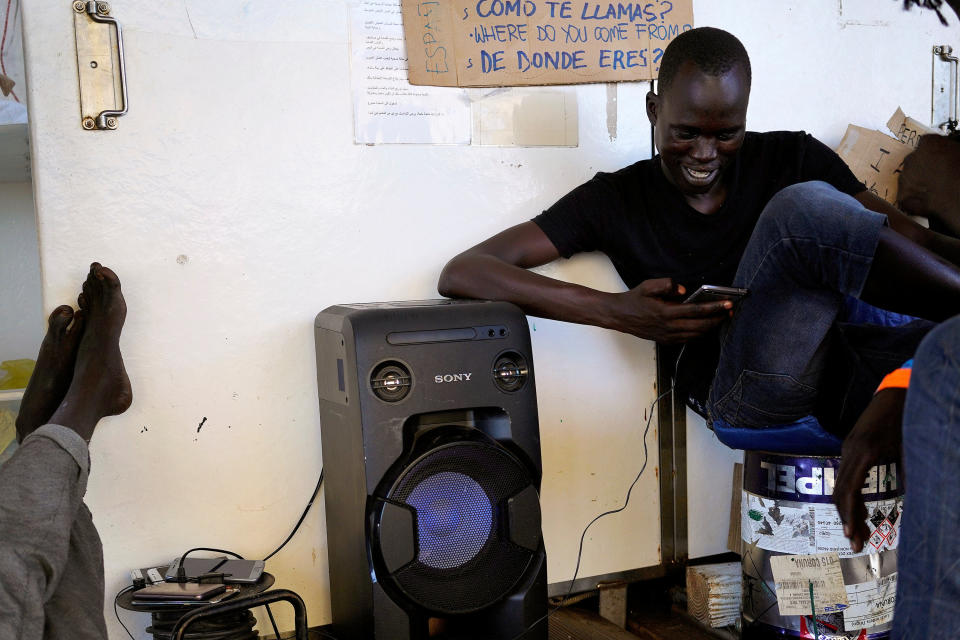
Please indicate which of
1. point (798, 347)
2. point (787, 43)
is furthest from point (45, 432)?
point (787, 43)

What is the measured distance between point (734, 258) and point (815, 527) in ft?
1.81

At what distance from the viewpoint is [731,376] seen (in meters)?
1.42

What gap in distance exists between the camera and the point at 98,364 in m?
1.43

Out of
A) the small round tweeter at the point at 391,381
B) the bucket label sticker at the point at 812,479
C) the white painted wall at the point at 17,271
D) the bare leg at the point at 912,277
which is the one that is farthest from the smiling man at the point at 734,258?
the white painted wall at the point at 17,271

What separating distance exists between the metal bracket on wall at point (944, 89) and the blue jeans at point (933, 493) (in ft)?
5.67

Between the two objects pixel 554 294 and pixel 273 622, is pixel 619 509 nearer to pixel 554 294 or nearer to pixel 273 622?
pixel 554 294

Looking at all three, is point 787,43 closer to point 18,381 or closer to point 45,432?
point 45,432

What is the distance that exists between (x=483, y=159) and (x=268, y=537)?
873 millimetres

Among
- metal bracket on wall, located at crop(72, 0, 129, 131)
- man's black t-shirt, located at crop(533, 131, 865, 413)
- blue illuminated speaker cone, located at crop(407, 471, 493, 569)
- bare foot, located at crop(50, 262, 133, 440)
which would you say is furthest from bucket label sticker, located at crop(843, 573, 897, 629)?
metal bracket on wall, located at crop(72, 0, 129, 131)

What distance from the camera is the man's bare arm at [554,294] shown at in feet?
4.76

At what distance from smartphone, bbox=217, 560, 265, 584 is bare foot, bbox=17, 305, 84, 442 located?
408 mm

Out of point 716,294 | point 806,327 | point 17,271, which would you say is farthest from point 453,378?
point 17,271

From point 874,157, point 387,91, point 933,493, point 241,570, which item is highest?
point 387,91

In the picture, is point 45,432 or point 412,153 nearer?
point 45,432
